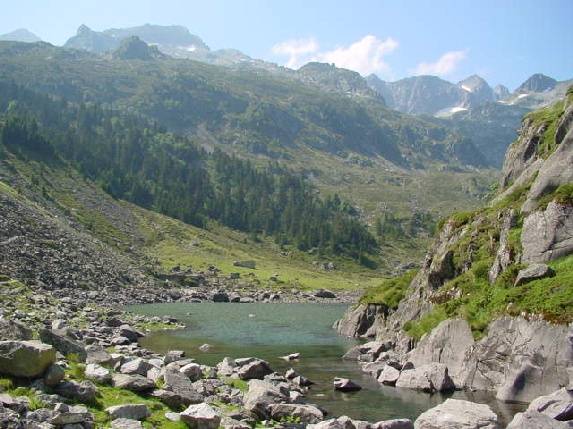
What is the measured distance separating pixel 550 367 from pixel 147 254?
14769cm

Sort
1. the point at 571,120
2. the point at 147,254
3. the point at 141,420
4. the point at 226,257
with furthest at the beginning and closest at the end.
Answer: the point at 226,257
the point at 147,254
the point at 571,120
the point at 141,420

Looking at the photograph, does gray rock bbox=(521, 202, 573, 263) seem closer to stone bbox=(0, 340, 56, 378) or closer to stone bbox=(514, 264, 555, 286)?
stone bbox=(514, 264, 555, 286)

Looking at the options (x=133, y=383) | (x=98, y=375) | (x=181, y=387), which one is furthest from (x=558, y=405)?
(x=98, y=375)

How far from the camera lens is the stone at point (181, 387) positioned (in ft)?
90.2

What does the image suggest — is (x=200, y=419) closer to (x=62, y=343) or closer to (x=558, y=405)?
(x=62, y=343)

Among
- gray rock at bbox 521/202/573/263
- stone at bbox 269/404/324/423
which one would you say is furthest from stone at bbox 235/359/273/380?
gray rock at bbox 521/202/573/263

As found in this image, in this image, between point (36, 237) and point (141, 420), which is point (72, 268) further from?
point (141, 420)

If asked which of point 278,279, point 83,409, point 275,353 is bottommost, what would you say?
point 278,279

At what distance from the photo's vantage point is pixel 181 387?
93.7ft

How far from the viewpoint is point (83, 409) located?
21672mm

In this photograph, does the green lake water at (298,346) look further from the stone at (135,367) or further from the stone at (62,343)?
the stone at (62,343)

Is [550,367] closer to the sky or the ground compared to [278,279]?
closer to the sky

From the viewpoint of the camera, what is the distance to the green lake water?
35938 mm

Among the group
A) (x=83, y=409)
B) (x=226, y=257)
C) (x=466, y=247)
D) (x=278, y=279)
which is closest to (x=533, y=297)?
(x=466, y=247)
